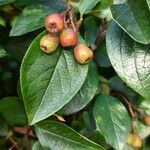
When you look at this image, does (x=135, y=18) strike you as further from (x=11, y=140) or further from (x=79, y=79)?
(x=11, y=140)

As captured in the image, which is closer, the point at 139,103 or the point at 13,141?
the point at 13,141

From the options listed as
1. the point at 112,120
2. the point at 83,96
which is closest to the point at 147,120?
the point at 112,120

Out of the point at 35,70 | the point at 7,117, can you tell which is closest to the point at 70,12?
the point at 35,70

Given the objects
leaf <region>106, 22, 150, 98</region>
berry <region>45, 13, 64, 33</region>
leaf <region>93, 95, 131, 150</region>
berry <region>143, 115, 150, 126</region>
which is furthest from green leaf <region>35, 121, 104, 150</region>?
berry <region>143, 115, 150, 126</region>

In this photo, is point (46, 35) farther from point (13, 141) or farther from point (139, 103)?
point (139, 103)

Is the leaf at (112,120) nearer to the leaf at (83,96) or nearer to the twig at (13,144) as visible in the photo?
the leaf at (83,96)

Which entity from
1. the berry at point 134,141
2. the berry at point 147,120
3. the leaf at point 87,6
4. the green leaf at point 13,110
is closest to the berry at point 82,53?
the leaf at point 87,6

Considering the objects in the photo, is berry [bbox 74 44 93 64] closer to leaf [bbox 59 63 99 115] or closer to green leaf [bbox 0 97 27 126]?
leaf [bbox 59 63 99 115]

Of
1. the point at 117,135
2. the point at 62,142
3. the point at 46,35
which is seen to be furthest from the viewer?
the point at 117,135
